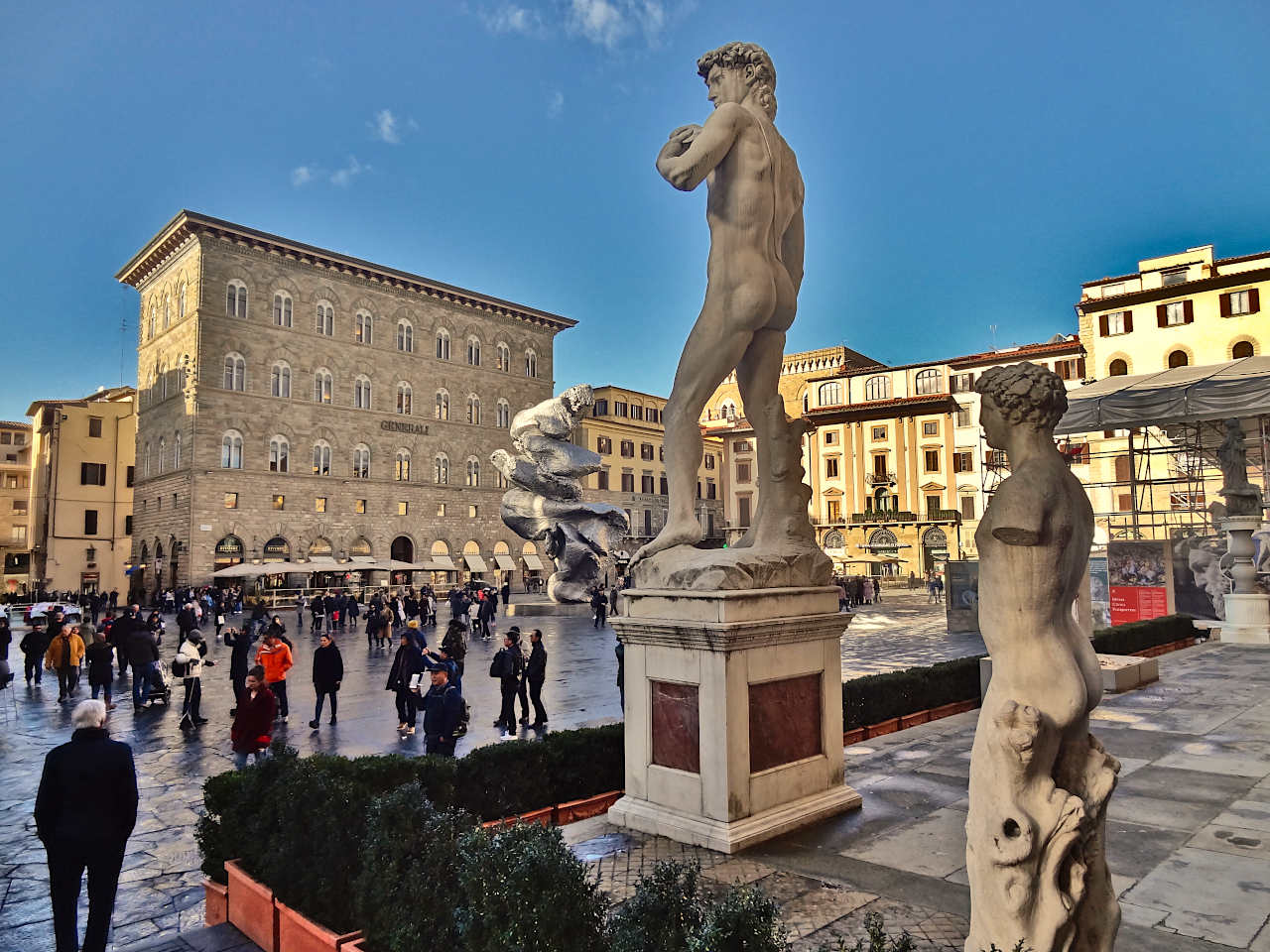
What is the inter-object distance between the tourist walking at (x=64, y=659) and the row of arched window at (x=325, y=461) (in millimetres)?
→ 30280

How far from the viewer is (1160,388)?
18.3m

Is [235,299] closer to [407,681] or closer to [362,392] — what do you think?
[362,392]

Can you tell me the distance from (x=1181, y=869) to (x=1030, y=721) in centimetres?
245

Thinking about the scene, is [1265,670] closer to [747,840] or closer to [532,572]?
[747,840]

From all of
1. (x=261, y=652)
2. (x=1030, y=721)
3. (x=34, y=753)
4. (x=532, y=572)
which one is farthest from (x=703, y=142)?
(x=532, y=572)

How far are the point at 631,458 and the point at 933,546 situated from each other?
79.0 feet

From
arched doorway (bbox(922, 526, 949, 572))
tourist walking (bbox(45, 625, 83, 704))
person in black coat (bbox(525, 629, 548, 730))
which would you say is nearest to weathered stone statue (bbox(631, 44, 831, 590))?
person in black coat (bbox(525, 629, 548, 730))

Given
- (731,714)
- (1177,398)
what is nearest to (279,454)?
(1177,398)

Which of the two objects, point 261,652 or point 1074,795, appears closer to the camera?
point 1074,795

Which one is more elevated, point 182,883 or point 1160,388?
point 1160,388

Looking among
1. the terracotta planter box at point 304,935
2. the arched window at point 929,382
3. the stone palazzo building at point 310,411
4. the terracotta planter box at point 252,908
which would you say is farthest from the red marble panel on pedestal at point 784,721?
the arched window at point 929,382

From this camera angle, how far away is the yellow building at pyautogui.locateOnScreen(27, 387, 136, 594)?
50188 mm

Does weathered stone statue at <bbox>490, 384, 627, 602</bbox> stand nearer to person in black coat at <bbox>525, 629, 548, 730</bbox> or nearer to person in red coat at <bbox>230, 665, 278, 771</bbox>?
person in black coat at <bbox>525, 629, 548, 730</bbox>

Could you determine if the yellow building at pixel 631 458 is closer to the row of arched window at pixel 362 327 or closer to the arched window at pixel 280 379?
the row of arched window at pixel 362 327
